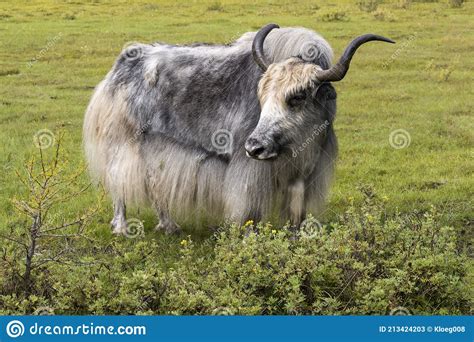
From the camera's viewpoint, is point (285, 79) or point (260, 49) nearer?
point (285, 79)

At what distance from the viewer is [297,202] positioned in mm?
5496

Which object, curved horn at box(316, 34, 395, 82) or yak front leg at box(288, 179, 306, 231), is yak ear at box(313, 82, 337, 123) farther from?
yak front leg at box(288, 179, 306, 231)

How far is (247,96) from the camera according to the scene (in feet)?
17.9

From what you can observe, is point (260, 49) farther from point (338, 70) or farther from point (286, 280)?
point (286, 280)

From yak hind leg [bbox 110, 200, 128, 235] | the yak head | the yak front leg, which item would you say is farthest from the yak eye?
yak hind leg [bbox 110, 200, 128, 235]

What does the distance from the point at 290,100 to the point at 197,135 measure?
913mm

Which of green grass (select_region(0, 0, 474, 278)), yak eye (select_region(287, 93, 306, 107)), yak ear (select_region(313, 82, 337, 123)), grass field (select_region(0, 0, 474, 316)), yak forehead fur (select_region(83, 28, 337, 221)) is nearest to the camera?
yak eye (select_region(287, 93, 306, 107))

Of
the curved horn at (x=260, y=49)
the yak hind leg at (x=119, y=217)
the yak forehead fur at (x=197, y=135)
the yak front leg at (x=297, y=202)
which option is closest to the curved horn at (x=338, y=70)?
the yak forehead fur at (x=197, y=135)

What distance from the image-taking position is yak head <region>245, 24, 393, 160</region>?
5.01 m

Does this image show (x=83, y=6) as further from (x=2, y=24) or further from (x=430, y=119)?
(x=430, y=119)

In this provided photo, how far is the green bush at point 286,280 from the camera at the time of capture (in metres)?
4.22

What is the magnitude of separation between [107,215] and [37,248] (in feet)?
3.58

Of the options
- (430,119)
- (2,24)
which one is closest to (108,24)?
(2,24)

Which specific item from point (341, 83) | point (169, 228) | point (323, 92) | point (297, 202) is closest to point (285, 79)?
point (323, 92)
